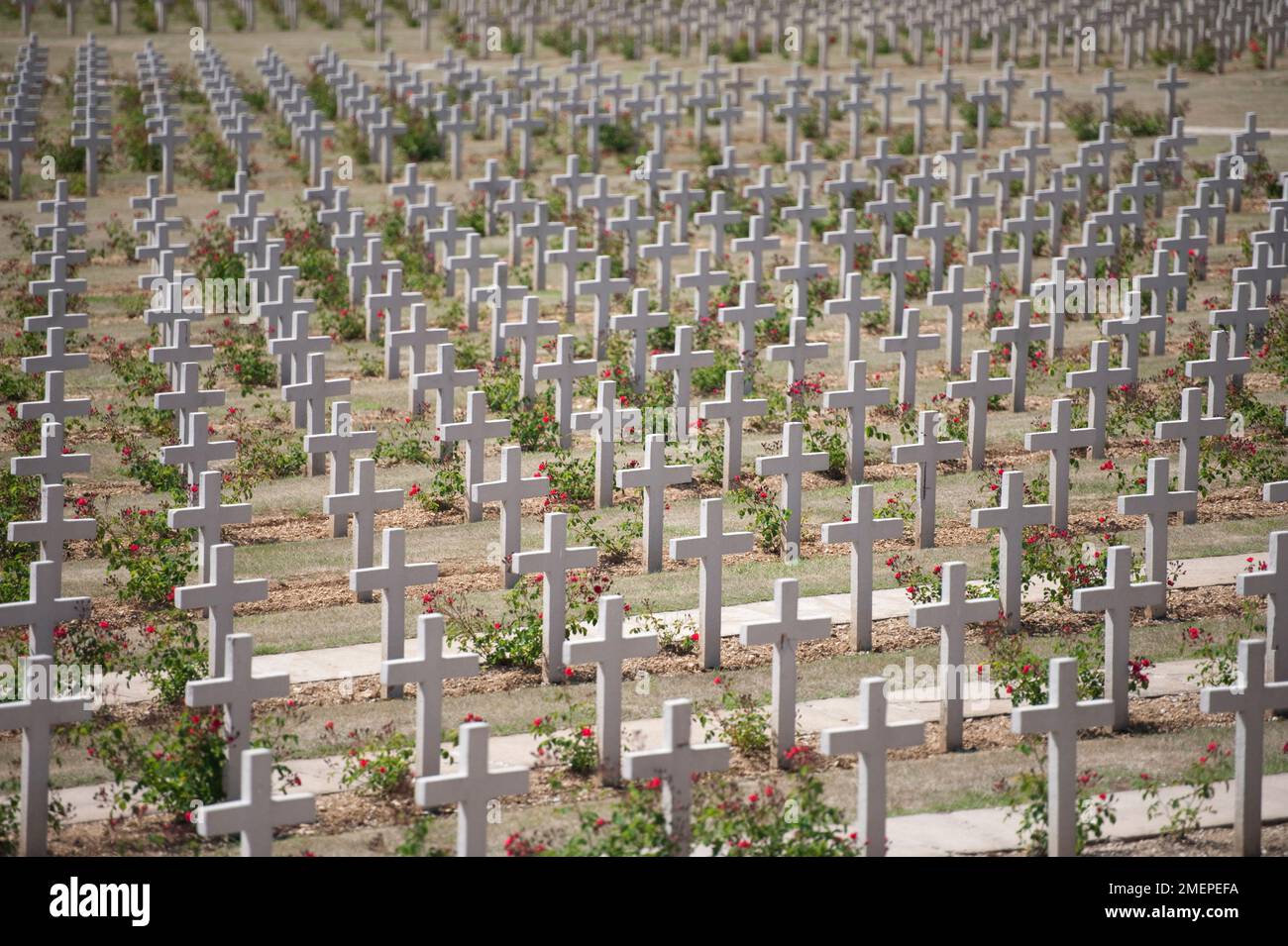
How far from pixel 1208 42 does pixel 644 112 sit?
10.7 metres

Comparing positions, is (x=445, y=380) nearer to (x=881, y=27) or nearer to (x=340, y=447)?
(x=340, y=447)

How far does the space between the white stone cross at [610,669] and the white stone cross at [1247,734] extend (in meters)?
2.80

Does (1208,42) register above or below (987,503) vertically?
above

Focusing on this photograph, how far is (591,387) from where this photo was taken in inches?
645

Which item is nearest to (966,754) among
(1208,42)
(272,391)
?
(272,391)

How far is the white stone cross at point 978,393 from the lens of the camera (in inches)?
560

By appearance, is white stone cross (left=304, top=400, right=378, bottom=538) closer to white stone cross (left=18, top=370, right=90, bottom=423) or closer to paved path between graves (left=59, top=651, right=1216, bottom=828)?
white stone cross (left=18, top=370, right=90, bottom=423)

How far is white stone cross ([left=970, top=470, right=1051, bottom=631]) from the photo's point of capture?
11.2m

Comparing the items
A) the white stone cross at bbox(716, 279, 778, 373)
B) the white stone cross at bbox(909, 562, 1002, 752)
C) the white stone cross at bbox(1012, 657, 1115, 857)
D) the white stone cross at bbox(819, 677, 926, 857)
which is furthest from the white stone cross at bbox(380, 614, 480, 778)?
the white stone cross at bbox(716, 279, 778, 373)

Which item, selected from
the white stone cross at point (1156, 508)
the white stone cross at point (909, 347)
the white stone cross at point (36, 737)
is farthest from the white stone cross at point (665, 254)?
the white stone cross at point (36, 737)

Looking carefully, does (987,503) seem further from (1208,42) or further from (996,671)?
(1208,42)

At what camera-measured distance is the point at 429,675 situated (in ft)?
30.0

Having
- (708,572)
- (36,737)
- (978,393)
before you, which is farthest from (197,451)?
(978,393)

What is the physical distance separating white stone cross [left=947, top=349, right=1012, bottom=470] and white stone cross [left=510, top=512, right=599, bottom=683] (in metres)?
4.56
